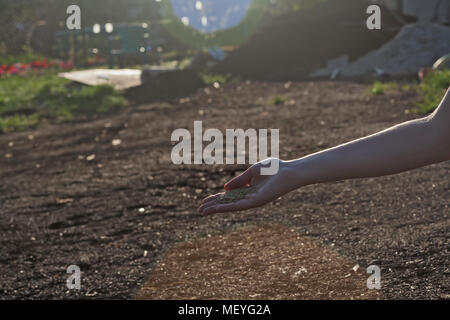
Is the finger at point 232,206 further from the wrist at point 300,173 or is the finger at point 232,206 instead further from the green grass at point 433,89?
the green grass at point 433,89

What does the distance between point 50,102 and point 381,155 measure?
28.0 ft

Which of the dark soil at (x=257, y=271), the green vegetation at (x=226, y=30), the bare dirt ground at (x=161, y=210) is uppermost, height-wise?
the green vegetation at (x=226, y=30)

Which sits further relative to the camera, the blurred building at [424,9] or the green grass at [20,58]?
the green grass at [20,58]

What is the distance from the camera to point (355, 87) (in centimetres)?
950

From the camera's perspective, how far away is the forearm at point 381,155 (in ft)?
6.03

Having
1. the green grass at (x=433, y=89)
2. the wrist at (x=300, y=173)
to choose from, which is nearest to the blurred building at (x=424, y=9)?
the green grass at (x=433, y=89)

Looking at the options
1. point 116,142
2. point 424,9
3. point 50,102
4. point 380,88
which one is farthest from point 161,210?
Answer: point 424,9

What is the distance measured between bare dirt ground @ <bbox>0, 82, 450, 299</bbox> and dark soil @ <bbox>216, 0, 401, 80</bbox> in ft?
17.9

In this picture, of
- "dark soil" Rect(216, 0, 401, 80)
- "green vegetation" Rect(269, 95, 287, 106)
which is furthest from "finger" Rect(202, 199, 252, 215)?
"dark soil" Rect(216, 0, 401, 80)

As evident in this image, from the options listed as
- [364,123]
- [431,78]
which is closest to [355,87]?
[431,78]

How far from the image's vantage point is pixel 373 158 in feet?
6.21

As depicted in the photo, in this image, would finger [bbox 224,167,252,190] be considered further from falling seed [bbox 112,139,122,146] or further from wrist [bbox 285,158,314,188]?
falling seed [bbox 112,139,122,146]

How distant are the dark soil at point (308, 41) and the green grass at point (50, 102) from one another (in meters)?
3.48

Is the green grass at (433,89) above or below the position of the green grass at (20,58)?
below
